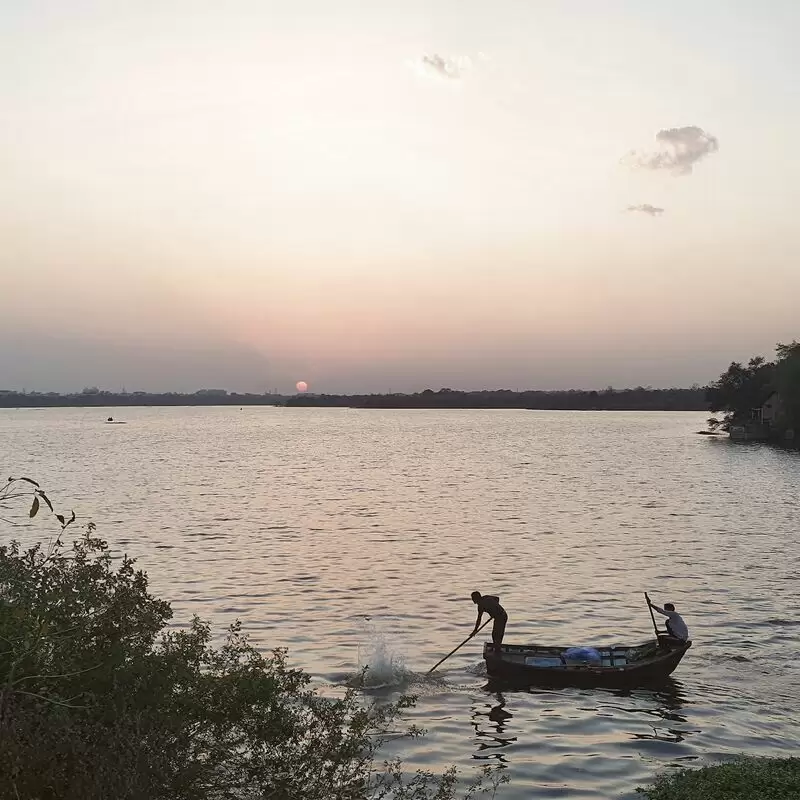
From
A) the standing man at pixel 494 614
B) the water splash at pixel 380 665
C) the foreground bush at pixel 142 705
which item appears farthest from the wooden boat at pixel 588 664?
the foreground bush at pixel 142 705

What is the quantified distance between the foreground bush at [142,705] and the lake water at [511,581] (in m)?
5.90

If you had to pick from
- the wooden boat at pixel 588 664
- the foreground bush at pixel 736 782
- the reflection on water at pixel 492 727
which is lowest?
the reflection on water at pixel 492 727

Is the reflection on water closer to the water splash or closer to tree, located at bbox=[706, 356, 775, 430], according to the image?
the water splash

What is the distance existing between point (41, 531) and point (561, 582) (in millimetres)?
27248

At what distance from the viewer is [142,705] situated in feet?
34.8

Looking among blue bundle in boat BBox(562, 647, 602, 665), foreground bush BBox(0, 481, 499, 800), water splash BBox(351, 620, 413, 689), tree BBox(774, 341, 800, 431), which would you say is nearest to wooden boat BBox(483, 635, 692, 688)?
blue bundle in boat BBox(562, 647, 602, 665)

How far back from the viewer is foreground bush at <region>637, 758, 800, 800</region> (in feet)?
42.2

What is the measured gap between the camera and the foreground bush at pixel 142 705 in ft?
29.6

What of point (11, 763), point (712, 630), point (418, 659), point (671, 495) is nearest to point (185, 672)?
point (11, 763)

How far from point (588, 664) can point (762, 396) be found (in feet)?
403

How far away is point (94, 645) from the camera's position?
10930mm

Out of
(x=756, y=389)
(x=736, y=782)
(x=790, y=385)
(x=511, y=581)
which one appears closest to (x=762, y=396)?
(x=756, y=389)

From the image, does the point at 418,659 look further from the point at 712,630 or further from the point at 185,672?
the point at 185,672

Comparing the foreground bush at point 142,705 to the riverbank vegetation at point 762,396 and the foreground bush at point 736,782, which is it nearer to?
the foreground bush at point 736,782
